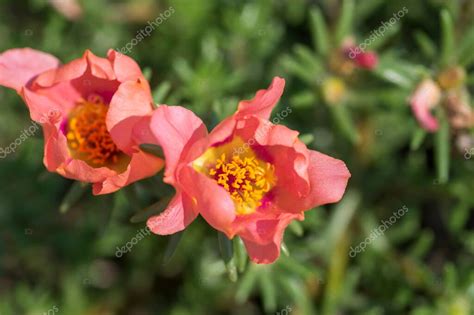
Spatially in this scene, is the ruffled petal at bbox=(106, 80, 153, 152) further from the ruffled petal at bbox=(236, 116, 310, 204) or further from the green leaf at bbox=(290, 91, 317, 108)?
the green leaf at bbox=(290, 91, 317, 108)

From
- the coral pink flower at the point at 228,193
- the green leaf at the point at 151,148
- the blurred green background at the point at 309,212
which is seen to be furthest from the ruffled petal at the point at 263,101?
the blurred green background at the point at 309,212

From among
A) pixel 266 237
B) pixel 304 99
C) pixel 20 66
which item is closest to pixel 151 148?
pixel 266 237

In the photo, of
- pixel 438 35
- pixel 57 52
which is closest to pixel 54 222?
pixel 57 52

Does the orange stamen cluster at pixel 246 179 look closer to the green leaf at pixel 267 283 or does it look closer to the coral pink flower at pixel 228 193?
the coral pink flower at pixel 228 193

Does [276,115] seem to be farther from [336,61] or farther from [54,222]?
[54,222]

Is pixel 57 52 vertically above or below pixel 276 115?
below

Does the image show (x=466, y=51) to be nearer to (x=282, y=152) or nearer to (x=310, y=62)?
(x=310, y=62)
